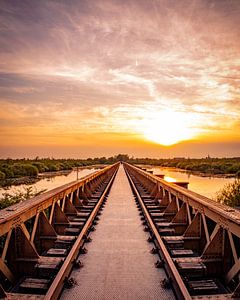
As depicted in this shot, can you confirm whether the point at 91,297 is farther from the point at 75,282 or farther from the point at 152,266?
the point at 152,266

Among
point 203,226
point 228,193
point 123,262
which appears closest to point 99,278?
point 123,262

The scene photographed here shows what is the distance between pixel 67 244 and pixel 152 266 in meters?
1.91

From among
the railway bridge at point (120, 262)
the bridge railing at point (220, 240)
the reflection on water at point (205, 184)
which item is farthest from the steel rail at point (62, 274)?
the reflection on water at point (205, 184)

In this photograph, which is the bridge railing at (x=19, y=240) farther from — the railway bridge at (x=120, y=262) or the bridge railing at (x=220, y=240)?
the bridge railing at (x=220, y=240)

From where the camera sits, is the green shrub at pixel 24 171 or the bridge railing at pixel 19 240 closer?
the bridge railing at pixel 19 240

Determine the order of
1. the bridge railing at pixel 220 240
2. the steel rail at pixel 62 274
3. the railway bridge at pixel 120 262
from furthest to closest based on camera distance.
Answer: the bridge railing at pixel 220 240 < the railway bridge at pixel 120 262 < the steel rail at pixel 62 274

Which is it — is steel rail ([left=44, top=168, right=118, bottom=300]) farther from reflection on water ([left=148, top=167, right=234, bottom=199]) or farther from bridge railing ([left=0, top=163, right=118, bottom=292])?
reflection on water ([left=148, top=167, right=234, bottom=199])

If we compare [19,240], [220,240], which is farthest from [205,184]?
[19,240]

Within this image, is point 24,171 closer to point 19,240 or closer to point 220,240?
point 19,240

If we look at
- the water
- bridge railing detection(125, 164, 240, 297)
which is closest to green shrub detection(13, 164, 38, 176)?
the water

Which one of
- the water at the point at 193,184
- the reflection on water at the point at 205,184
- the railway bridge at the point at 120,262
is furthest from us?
the water at the point at 193,184

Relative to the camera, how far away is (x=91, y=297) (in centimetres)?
356

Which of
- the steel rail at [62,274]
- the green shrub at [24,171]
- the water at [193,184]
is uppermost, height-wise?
the steel rail at [62,274]

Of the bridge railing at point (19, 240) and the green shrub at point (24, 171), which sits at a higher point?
the bridge railing at point (19, 240)
